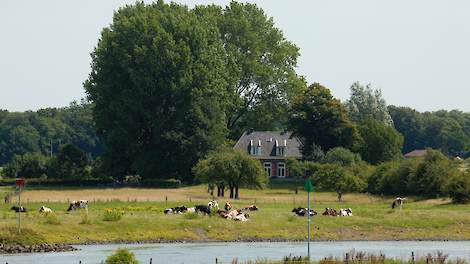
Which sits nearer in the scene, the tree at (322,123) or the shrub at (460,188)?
the shrub at (460,188)

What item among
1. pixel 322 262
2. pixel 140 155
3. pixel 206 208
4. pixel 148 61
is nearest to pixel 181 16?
pixel 148 61

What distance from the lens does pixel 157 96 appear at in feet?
384

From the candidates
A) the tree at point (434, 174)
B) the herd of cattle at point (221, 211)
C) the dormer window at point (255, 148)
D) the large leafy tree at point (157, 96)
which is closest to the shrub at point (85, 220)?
the herd of cattle at point (221, 211)

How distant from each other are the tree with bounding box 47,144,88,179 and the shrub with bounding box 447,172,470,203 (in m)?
46.3

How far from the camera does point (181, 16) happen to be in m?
121

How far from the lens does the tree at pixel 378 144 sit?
→ 129375 mm

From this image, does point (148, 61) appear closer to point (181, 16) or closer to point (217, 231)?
point (181, 16)

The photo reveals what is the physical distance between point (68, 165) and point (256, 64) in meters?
27.0

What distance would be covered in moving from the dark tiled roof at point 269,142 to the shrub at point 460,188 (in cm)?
4597

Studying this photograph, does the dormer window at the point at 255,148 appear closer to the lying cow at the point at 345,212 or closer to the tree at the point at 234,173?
the tree at the point at 234,173

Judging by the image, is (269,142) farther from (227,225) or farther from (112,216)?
(112,216)

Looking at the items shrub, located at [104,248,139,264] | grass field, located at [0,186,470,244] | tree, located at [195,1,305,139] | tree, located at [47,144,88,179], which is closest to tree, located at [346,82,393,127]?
tree, located at [195,1,305,139]

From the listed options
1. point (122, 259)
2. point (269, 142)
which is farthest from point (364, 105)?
point (122, 259)

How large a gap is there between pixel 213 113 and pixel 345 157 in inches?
556
